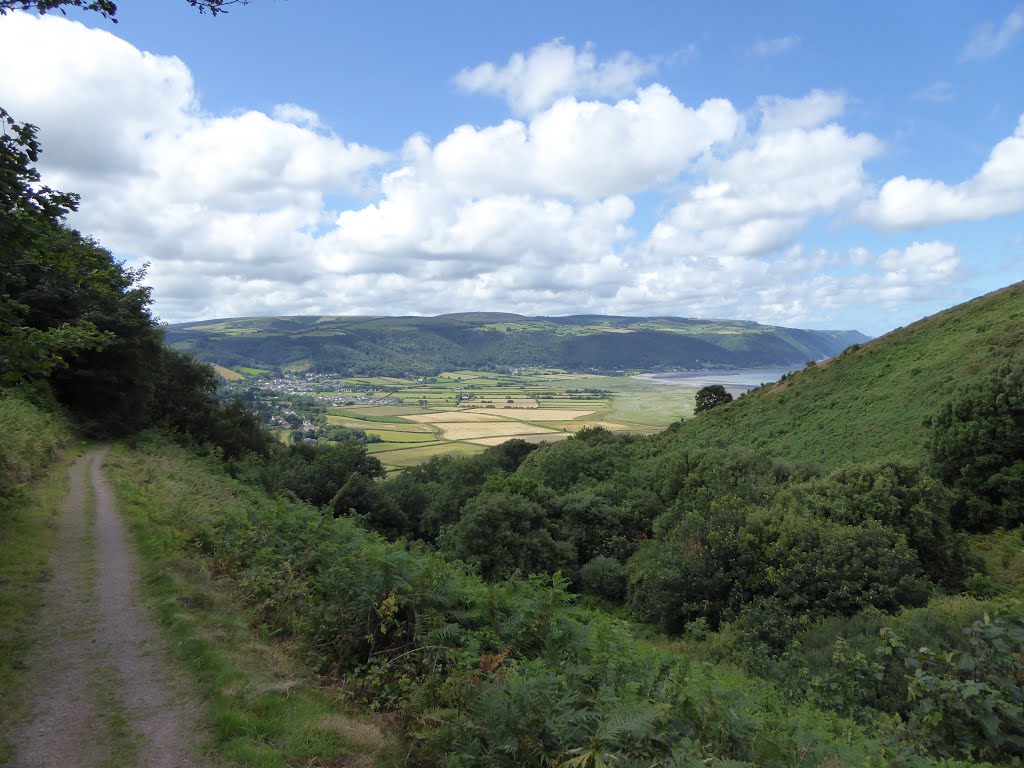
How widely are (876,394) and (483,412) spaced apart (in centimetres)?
7950

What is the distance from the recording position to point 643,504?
99.3 ft

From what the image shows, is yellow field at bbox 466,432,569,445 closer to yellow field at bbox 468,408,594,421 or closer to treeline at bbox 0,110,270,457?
yellow field at bbox 468,408,594,421

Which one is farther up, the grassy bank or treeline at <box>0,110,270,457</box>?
treeline at <box>0,110,270,457</box>

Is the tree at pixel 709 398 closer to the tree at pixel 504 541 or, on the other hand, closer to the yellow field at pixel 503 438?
the yellow field at pixel 503 438

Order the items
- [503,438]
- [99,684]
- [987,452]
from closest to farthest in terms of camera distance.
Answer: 1. [99,684]
2. [987,452]
3. [503,438]

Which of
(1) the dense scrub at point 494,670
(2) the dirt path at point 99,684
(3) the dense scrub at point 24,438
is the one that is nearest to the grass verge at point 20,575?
(2) the dirt path at point 99,684

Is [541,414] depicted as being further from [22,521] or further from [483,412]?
[22,521]

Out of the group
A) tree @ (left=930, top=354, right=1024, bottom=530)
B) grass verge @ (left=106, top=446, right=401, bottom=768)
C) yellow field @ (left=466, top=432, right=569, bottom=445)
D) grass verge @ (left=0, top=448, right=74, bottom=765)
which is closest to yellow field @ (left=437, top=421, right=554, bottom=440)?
yellow field @ (left=466, top=432, right=569, bottom=445)

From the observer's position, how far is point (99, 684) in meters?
5.51

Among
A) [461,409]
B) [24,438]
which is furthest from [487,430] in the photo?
[24,438]

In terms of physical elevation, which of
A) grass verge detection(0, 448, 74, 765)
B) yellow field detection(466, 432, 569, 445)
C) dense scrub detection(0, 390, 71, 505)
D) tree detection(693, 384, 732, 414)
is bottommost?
yellow field detection(466, 432, 569, 445)

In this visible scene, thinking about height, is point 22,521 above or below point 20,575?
above

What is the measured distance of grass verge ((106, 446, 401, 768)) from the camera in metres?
4.70

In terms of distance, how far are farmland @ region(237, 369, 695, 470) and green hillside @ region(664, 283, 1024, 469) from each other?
27063mm
